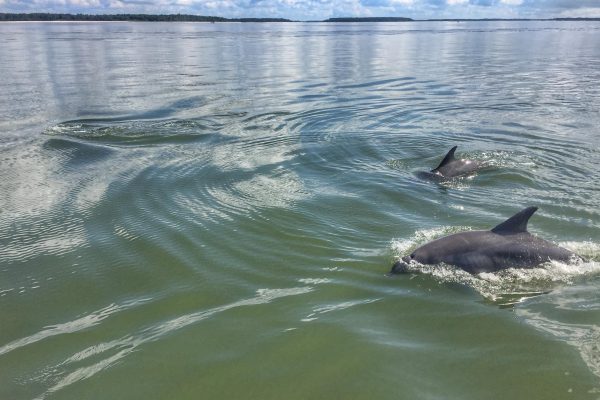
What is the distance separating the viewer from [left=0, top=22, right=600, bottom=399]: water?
5.73 metres

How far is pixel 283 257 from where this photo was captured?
8.65 metres

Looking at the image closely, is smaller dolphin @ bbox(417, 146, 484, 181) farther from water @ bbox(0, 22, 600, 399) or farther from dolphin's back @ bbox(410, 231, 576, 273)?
dolphin's back @ bbox(410, 231, 576, 273)

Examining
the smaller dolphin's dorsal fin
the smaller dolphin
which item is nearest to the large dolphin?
the smaller dolphin's dorsal fin

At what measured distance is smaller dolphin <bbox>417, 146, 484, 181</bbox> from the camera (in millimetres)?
12773

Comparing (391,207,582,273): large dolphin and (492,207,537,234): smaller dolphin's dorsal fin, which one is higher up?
(492,207,537,234): smaller dolphin's dorsal fin

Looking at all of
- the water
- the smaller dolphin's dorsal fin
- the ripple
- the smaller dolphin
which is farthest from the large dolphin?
the smaller dolphin

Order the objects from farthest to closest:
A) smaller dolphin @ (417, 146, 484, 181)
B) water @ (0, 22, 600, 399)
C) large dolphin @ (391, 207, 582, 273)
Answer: smaller dolphin @ (417, 146, 484, 181) → large dolphin @ (391, 207, 582, 273) → water @ (0, 22, 600, 399)

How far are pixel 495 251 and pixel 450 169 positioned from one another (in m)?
5.28

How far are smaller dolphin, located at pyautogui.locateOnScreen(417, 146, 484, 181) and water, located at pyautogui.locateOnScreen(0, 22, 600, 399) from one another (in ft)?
1.09

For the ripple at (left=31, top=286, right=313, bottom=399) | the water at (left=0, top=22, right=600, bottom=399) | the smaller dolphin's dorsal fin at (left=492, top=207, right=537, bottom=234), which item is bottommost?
the ripple at (left=31, top=286, right=313, bottom=399)

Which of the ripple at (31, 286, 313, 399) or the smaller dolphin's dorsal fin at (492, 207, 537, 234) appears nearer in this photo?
the ripple at (31, 286, 313, 399)

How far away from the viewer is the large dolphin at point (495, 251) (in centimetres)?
792

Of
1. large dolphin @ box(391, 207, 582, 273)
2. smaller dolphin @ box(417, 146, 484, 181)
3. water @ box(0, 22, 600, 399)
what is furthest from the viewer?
smaller dolphin @ box(417, 146, 484, 181)

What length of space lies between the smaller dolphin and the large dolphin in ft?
15.4
